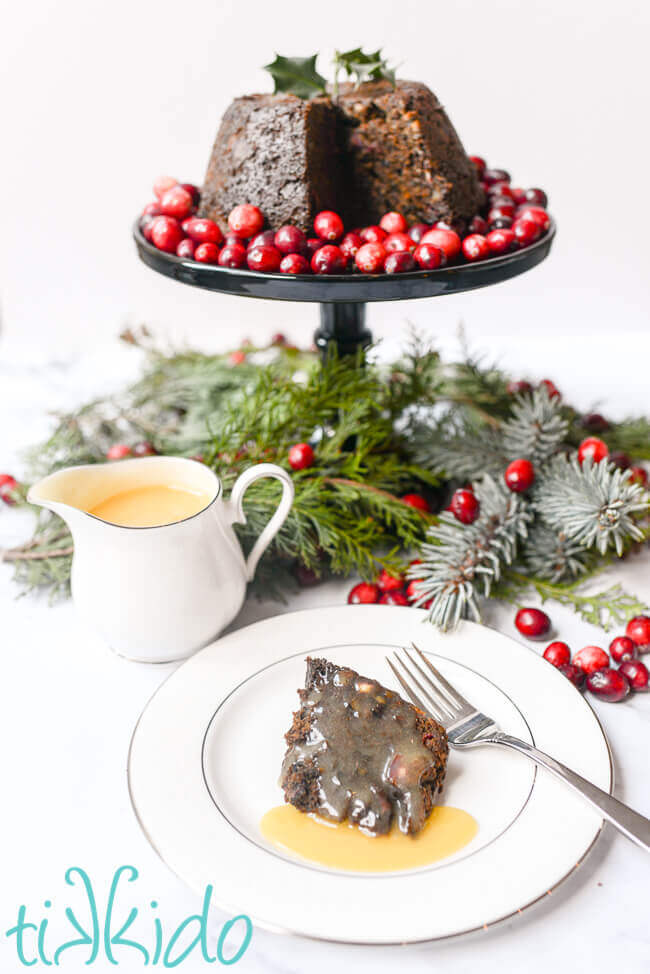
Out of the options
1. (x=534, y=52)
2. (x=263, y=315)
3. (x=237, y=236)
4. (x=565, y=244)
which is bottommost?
(x=263, y=315)

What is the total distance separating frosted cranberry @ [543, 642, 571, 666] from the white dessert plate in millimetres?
43

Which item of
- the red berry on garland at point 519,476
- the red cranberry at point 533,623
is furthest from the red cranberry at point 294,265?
the red cranberry at point 533,623

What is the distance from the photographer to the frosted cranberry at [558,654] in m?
0.87

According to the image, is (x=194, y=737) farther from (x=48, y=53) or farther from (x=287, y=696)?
(x=48, y=53)

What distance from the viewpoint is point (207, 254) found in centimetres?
95

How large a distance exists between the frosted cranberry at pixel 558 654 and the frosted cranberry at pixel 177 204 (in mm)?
700

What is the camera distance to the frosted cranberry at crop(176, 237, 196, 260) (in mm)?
966

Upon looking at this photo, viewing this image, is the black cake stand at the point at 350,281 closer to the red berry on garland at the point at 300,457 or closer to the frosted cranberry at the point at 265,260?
the frosted cranberry at the point at 265,260

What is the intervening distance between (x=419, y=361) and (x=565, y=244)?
1142 mm

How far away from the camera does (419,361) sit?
1.20 meters

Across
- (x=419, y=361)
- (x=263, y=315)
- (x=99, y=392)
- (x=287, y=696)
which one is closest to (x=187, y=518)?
(x=287, y=696)

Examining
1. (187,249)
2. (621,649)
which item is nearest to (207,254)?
(187,249)

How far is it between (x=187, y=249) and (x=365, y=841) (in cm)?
67

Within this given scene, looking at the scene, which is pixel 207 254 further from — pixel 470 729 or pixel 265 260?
pixel 470 729
